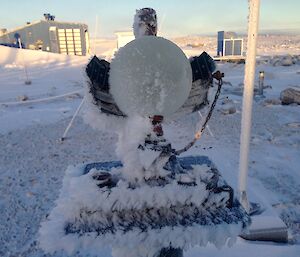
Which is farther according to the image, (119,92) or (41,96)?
(41,96)

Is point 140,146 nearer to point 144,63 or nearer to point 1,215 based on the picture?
point 144,63

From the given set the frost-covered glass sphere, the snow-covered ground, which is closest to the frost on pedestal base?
the frost-covered glass sphere

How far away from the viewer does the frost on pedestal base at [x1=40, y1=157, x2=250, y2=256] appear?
1.31 metres

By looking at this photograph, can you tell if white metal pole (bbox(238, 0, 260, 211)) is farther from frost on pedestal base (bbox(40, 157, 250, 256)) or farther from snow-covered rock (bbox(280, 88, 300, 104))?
snow-covered rock (bbox(280, 88, 300, 104))

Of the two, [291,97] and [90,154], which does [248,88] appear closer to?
[90,154]

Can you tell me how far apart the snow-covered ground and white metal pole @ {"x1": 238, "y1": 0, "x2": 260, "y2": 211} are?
2.01ft

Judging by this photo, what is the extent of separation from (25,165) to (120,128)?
4.73 m

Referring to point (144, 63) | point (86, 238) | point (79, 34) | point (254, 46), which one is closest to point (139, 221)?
point (86, 238)

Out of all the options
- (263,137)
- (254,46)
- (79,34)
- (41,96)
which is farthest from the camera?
(79,34)

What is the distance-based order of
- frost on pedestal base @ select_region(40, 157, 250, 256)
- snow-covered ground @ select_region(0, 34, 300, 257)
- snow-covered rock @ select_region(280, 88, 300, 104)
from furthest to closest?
snow-covered rock @ select_region(280, 88, 300, 104) → snow-covered ground @ select_region(0, 34, 300, 257) → frost on pedestal base @ select_region(40, 157, 250, 256)

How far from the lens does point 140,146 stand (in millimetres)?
1491

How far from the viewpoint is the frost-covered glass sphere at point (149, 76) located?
1401 mm

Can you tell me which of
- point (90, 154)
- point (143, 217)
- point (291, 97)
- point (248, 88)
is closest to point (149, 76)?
point (143, 217)

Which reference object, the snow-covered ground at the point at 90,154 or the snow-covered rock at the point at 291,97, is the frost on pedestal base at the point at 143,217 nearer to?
the snow-covered ground at the point at 90,154
